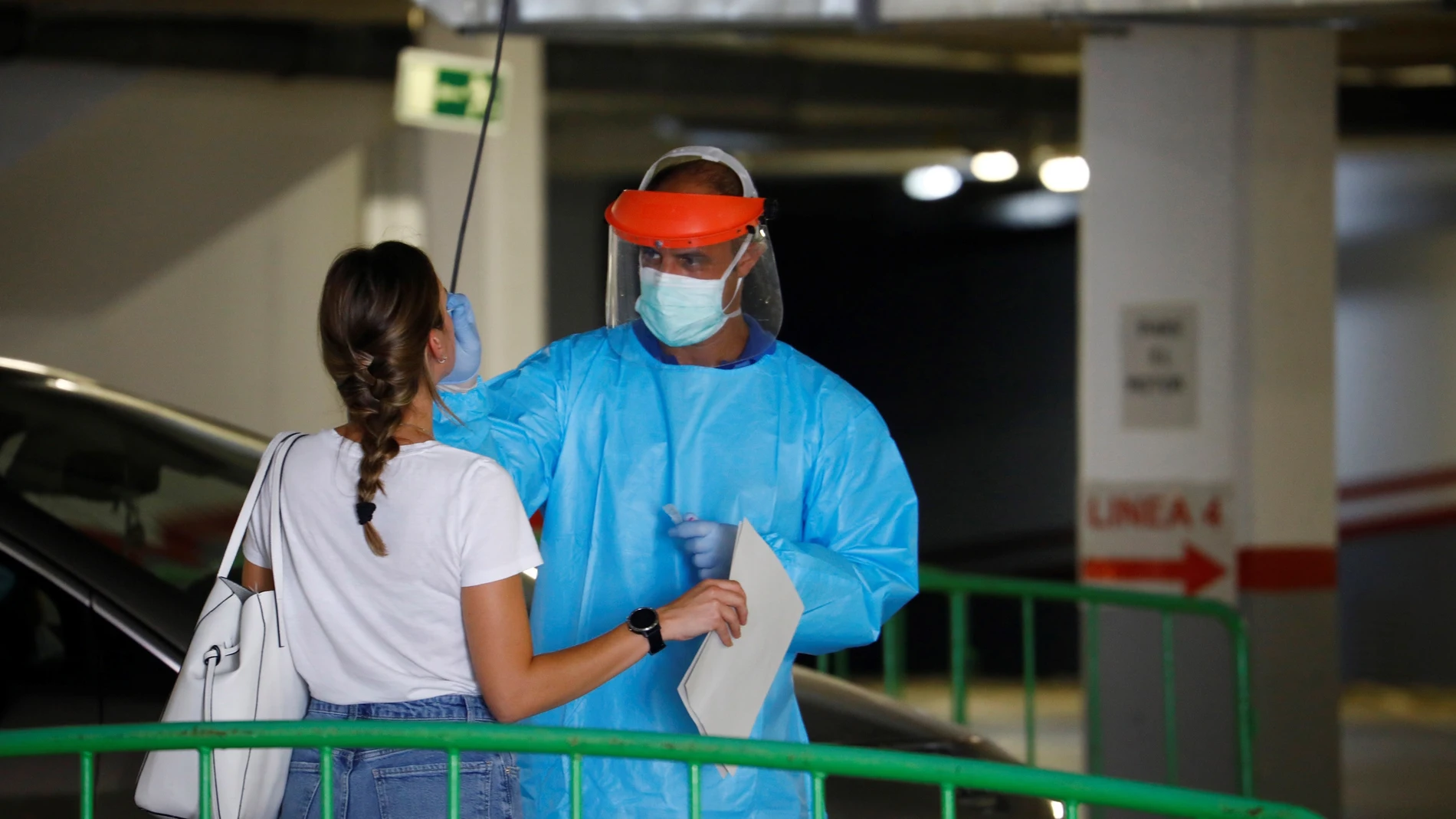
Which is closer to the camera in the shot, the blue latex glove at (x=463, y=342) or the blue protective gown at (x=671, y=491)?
the blue latex glove at (x=463, y=342)

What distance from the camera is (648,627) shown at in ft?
6.02

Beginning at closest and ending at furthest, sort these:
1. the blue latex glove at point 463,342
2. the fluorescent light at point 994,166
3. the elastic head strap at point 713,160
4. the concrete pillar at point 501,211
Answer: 1. the blue latex glove at point 463,342
2. the elastic head strap at point 713,160
3. the concrete pillar at point 501,211
4. the fluorescent light at point 994,166

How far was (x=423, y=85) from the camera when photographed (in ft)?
16.8

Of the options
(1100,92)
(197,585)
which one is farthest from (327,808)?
(1100,92)

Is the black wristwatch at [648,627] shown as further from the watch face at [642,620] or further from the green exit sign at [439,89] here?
the green exit sign at [439,89]

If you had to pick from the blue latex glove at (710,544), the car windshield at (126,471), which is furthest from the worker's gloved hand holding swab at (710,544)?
the car windshield at (126,471)

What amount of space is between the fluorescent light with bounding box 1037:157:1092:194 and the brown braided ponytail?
7.07 meters

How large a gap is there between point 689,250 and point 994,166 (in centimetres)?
722

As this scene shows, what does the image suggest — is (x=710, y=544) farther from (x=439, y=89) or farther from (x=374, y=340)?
(x=439, y=89)

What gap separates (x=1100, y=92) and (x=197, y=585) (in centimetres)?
384

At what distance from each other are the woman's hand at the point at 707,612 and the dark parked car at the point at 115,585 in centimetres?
76

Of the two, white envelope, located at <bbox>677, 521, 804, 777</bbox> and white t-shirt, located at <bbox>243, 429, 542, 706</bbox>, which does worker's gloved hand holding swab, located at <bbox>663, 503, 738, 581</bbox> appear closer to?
white envelope, located at <bbox>677, 521, 804, 777</bbox>

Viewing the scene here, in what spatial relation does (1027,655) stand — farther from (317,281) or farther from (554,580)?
(317,281)

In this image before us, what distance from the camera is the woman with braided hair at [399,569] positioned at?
5.64 feet
